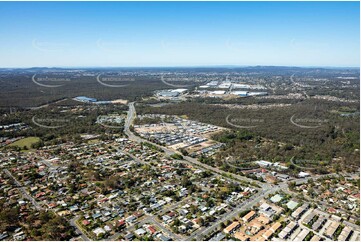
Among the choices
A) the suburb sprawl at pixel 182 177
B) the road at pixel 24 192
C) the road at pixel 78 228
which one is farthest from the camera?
the road at pixel 24 192

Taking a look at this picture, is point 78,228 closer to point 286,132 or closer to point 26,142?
point 26,142

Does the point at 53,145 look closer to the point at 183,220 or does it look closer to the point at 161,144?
the point at 161,144

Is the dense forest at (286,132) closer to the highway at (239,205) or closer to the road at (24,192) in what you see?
the highway at (239,205)

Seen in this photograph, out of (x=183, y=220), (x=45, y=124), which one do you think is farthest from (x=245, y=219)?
(x=45, y=124)

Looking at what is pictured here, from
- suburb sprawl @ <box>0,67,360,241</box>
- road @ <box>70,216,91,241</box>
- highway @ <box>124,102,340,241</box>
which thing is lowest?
road @ <box>70,216,91,241</box>

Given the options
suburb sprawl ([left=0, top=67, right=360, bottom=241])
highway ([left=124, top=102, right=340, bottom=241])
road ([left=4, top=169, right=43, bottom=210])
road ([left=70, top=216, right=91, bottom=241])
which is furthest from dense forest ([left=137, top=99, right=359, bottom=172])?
road ([left=4, top=169, right=43, bottom=210])

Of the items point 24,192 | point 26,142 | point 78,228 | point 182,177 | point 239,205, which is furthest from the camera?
point 26,142

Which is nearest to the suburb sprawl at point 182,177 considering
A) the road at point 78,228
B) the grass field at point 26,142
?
the road at point 78,228

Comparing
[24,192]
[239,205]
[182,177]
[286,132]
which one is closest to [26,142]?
[24,192]

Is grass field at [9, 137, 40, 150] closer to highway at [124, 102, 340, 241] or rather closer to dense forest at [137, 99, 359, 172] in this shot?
highway at [124, 102, 340, 241]

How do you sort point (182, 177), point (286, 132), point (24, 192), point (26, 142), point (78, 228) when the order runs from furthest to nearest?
point (286, 132)
point (26, 142)
point (182, 177)
point (24, 192)
point (78, 228)

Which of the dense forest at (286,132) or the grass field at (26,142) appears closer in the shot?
the dense forest at (286,132)
